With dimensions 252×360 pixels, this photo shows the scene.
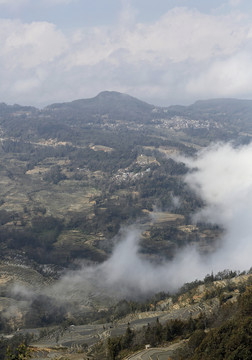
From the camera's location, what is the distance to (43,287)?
102 m

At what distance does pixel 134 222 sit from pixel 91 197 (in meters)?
33.9

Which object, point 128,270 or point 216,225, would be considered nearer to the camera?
point 128,270

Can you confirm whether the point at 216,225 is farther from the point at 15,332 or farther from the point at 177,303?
the point at 15,332

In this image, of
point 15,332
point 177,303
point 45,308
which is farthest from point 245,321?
point 45,308

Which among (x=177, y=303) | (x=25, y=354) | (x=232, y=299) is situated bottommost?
(x=177, y=303)

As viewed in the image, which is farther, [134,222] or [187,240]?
[134,222]

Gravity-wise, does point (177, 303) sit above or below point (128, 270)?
above

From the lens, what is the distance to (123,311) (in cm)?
8031

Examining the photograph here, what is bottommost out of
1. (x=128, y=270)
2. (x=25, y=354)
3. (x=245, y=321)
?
(x=128, y=270)

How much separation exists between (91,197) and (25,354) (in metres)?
163

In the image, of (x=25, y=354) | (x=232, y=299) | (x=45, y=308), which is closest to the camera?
(x=25, y=354)

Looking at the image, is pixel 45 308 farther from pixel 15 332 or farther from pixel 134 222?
pixel 134 222

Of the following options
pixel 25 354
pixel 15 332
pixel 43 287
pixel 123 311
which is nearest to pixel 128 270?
pixel 43 287

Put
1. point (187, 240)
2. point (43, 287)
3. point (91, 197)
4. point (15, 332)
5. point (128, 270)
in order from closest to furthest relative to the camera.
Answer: point (15, 332) < point (43, 287) < point (128, 270) < point (187, 240) < point (91, 197)
